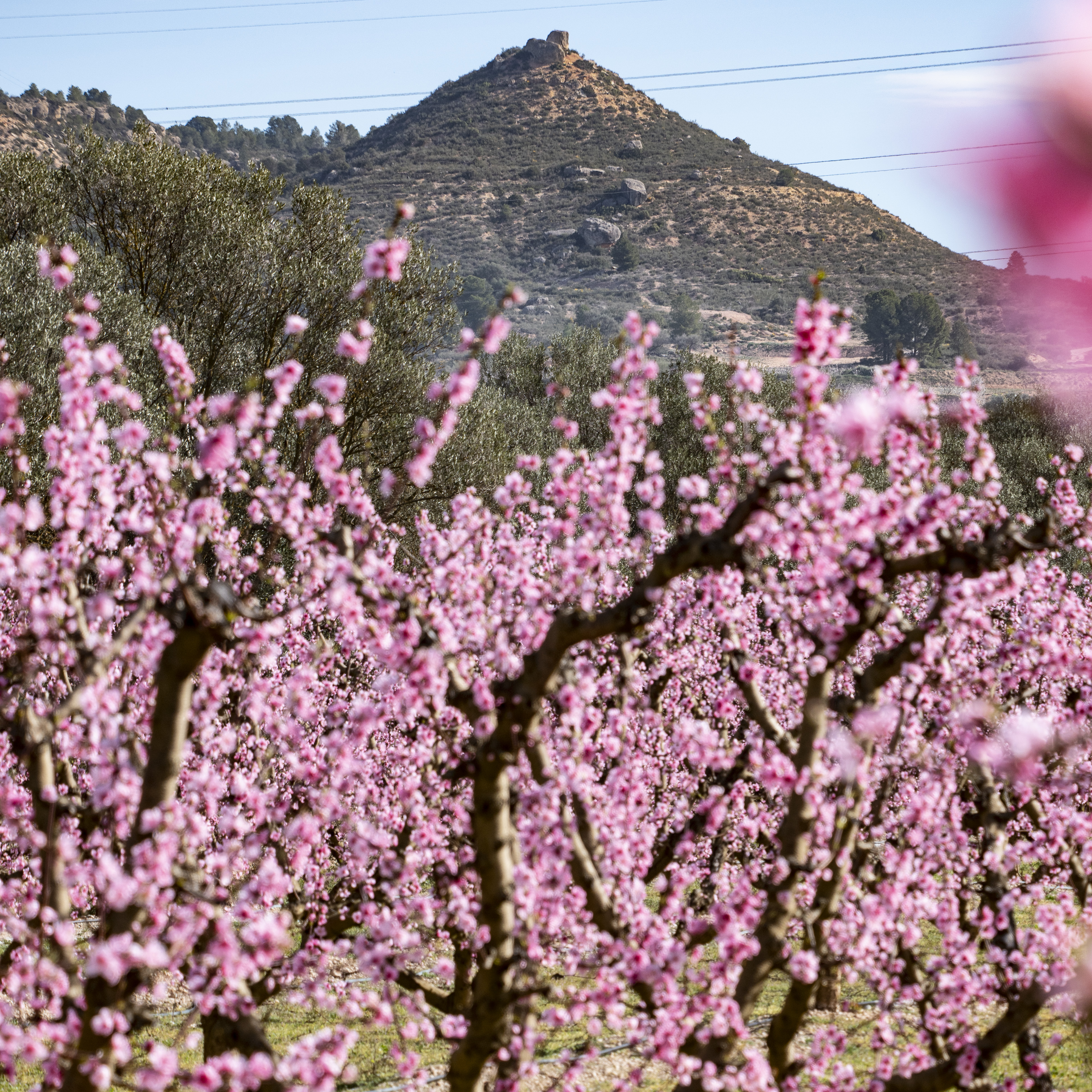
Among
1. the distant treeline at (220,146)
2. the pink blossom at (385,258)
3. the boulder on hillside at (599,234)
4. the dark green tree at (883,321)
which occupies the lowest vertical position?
the pink blossom at (385,258)

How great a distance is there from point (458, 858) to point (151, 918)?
340 cm

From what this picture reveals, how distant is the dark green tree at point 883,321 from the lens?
308 ft

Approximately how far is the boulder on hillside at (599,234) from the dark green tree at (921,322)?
143ft

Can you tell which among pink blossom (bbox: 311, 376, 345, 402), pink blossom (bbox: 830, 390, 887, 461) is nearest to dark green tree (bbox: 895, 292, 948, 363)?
pink blossom (bbox: 311, 376, 345, 402)

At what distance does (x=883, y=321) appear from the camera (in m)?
95.1

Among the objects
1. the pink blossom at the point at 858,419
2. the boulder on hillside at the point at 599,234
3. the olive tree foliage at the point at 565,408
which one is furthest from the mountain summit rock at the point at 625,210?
the pink blossom at the point at 858,419

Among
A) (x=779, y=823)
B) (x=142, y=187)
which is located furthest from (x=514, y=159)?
(x=779, y=823)

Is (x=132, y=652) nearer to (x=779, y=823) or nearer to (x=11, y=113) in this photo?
(x=779, y=823)

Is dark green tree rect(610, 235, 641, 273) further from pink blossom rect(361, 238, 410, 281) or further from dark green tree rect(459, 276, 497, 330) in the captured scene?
pink blossom rect(361, 238, 410, 281)

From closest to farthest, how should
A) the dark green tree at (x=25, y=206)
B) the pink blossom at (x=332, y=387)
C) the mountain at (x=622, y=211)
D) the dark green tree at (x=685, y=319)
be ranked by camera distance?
the pink blossom at (x=332, y=387) → the dark green tree at (x=25, y=206) → the dark green tree at (x=685, y=319) → the mountain at (x=622, y=211)

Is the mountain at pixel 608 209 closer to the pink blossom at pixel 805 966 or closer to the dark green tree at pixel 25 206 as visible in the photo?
the dark green tree at pixel 25 206

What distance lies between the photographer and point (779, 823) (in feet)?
41.3

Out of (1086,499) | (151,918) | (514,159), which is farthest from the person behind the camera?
(514,159)

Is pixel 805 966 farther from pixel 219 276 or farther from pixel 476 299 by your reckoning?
pixel 476 299
